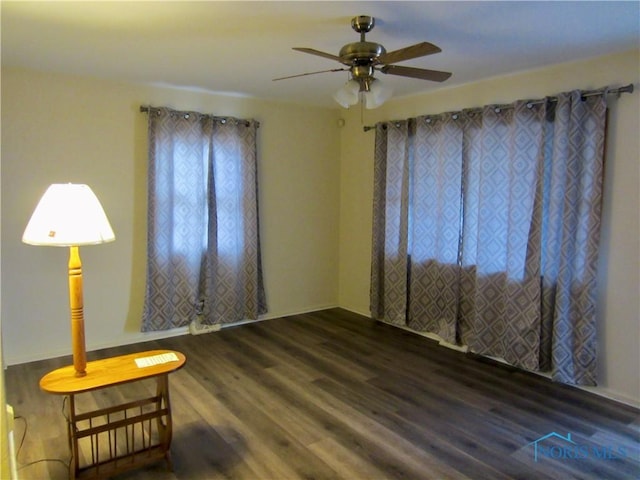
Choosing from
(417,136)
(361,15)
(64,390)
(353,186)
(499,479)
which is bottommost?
(499,479)

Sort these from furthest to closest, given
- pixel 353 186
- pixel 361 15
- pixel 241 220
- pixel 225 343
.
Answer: pixel 353 186 < pixel 241 220 < pixel 225 343 < pixel 361 15

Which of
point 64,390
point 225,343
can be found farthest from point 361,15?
point 225,343

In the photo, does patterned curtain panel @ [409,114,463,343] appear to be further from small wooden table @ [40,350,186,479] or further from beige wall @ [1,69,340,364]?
small wooden table @ [40,350,186,479]

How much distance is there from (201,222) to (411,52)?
9.21ft

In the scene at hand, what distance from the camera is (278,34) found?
2.70 metres

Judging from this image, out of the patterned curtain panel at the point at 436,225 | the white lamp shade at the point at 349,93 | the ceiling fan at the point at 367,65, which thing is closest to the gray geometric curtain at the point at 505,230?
the patterned curtain panel at the point at 436,225

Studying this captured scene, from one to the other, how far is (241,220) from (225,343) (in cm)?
128

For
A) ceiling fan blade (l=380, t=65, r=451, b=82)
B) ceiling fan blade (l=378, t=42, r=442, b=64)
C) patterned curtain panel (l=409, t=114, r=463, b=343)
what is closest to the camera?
ceiling fan blade (l=378, t=42, r=442, b=64)

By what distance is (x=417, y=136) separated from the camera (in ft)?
14.2

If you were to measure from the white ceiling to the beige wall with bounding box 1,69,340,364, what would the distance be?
0.98ft

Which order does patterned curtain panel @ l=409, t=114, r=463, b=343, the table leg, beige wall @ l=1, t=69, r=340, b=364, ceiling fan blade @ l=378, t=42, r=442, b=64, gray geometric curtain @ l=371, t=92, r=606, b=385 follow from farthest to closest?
patterned curtain panel @ l=409, t=114, r=463, b=343 → beige wall @ l=1, t=69, r=340, b=364 → gray geometric curtain @ l=371, t=92, r=606, b=385 → the table leg → ceiling fan blade @ l=378, t=42, r=442, b=64

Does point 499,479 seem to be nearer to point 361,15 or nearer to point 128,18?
point 361,15

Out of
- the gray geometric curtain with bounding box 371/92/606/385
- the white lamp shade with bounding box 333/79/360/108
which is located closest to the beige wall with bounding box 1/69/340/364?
the gray geometric curtain with bounding box 371/92/606/385

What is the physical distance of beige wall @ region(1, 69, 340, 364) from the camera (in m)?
3.54
